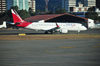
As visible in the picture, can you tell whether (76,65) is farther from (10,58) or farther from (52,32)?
(52,32)

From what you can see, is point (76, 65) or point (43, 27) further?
point (43, 27)

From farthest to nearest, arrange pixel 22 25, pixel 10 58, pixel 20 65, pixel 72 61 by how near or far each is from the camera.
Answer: pixel 22 25 → pixel 10 58 → pixel 72 61 → pixel 20 65

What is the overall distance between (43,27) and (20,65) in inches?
2196

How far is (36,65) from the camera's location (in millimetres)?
22312

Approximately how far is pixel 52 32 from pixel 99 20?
4262 inches

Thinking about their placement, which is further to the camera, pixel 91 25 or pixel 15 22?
pixel 91 25

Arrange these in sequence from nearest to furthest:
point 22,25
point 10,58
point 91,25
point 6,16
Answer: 1. point 10,58
2. point 22,25
3. point 91,25
4. point 6,16

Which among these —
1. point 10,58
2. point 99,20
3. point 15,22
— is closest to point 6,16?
point 99,20

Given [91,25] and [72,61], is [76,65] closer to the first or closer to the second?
[72,61]

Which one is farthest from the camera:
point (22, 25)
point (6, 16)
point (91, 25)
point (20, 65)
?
point (6, 16)

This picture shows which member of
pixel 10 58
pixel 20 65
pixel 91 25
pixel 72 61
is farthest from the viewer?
pixel 91 25

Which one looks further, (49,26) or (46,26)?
(49,26)

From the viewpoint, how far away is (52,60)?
24.9m

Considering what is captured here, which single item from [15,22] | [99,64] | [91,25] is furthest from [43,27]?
[99,64]
